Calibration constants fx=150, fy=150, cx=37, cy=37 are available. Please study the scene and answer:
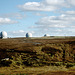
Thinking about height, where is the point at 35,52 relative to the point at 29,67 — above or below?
above

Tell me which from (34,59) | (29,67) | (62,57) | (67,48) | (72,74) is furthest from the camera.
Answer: (67,48)

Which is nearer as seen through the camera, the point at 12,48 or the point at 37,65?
the point at 37,65

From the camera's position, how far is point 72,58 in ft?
55.2

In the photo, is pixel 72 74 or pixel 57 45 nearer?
pixel 72 74

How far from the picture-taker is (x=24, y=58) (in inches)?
629

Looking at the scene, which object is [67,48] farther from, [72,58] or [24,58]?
[24,58]

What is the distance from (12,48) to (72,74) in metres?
8.72

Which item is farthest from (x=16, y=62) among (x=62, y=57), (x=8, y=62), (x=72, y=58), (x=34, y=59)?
(x=72, y=58)

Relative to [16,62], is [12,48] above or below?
above

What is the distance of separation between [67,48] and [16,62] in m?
6.45

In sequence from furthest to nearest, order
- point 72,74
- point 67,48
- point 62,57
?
point 67,48 → point 62,57 → point 72,74

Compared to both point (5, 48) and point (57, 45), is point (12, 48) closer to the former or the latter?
point (5, 48)

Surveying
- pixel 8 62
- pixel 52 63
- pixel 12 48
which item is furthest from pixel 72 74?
pixel 12 48

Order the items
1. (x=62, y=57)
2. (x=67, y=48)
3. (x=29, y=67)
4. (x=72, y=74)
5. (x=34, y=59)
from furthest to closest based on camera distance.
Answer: (x=67, y=48), (x=62, y=57), (x=34, y=59), (x=29, y=67), (x=72, y=74)
